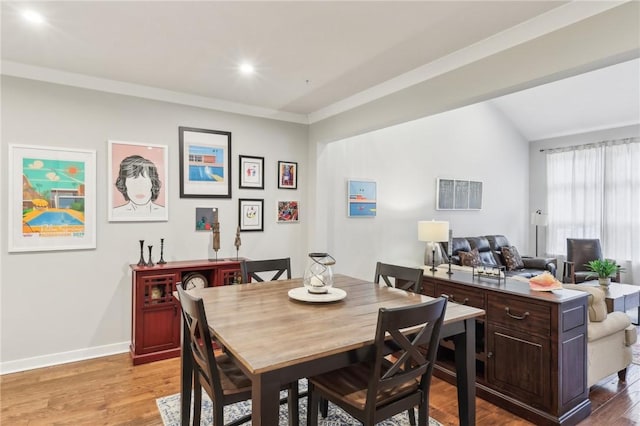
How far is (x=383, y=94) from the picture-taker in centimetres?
351

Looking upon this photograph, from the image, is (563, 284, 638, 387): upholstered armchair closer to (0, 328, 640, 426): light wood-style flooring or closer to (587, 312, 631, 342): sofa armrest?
(587, 312, 631, 342): sofa armrest

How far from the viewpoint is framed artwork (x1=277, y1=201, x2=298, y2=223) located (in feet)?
14.7

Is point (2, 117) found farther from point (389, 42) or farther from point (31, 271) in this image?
point (389, 42)

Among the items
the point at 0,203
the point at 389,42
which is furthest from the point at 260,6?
the point at 0,203

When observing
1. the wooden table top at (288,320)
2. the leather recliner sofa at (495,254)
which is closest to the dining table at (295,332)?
the wooden table top at (288,320)

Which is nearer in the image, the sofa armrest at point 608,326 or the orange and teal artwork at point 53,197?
the sofa armrest at point 608,326

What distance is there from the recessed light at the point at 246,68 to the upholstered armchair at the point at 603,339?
3.07 metres

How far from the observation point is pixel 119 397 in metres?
2.72

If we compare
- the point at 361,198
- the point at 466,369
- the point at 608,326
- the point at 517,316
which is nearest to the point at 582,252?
the point at 608,326

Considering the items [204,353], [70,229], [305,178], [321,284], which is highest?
[305,178]

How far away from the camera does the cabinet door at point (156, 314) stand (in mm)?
3330

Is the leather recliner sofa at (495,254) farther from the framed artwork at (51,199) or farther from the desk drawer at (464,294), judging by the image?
the framed artwork at (51,199)

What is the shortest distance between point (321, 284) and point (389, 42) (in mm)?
1778

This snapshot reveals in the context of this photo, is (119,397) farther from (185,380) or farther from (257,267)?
(257,267)
